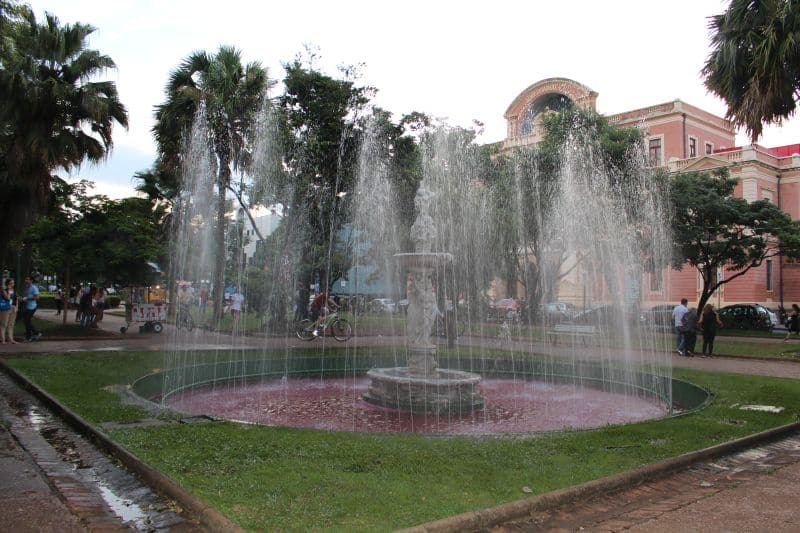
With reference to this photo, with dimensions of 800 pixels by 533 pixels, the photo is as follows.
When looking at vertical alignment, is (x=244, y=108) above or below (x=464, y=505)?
above

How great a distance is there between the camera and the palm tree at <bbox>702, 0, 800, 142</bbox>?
450 inches

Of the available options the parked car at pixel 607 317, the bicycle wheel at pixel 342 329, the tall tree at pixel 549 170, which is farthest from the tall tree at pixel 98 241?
the parked car at pixel 607 317

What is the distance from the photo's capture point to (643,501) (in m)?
5.08

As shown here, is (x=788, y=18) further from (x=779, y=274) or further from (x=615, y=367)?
(x=779, y=274)

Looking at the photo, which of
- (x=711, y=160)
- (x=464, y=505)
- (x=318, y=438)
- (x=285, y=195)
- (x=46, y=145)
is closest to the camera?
(x=464, y=505)

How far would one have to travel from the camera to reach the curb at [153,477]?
13.5 feet

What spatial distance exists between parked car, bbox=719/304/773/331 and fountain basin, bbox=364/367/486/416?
23.9 meters

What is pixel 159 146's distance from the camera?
21391mm

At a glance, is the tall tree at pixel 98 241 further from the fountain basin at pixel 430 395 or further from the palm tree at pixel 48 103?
the fountain basin at pixel 430 395

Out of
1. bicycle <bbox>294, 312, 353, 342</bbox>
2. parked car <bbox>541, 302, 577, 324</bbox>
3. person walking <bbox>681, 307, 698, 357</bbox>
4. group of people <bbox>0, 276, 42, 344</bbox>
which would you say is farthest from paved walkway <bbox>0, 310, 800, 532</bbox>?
parked car <bbox>541, 302, 577, 324</bbox>

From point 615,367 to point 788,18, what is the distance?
8313 millimetres

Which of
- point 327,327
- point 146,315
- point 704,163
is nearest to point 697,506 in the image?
point 327,327

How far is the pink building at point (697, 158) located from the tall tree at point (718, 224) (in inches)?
313

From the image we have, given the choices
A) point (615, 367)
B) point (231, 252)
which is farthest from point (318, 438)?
point (231, 252)
